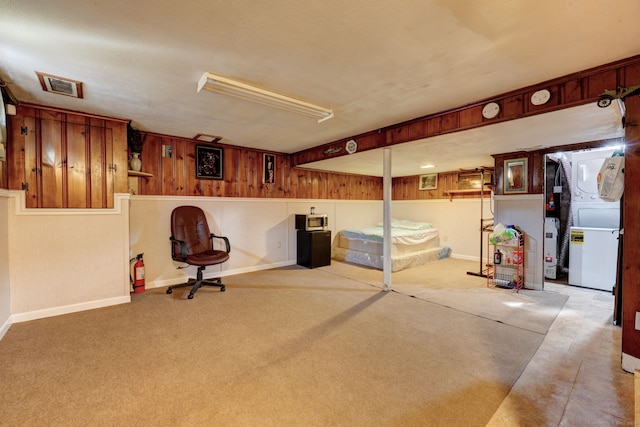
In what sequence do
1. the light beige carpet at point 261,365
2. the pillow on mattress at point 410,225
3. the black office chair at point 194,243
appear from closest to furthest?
1. the light beige carpet at point 261,365
2. the black office chair at point 194,243
3. the pillow on mattress at point 410,225

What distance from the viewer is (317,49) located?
5.86 ft

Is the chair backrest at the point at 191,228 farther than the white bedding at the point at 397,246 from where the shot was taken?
No

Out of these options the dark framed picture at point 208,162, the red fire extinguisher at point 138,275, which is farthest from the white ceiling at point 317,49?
the red fire extinguisher at point 138,275

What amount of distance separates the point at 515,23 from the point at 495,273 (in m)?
3.71

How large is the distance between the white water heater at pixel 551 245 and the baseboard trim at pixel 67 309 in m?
6.23

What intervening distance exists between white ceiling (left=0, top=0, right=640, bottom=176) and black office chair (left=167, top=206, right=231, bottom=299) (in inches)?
63.0

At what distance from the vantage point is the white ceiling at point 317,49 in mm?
1429

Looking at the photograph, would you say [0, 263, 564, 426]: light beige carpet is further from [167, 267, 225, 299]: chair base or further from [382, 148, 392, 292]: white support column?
[382, 148, 392, 292]: white support column

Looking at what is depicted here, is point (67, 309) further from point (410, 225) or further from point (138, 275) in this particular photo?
point (410, 225)

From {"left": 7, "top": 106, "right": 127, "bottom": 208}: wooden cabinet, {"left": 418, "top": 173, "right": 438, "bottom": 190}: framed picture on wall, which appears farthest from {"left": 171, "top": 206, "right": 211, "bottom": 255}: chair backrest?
{"left": 418, "top": 173, "right": 438, "bottom": 190}: framed picture on wall

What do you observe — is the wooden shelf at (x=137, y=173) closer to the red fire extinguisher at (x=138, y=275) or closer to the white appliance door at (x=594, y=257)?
the red fire extinguisher at (x=138, y=275)

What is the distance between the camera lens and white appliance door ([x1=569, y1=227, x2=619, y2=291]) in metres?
3.77

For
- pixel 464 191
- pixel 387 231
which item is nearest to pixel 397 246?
pixel 387 231

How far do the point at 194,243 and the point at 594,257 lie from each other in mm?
5850
